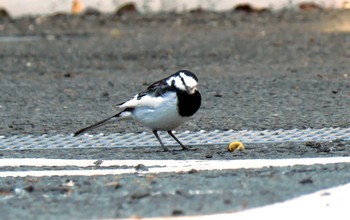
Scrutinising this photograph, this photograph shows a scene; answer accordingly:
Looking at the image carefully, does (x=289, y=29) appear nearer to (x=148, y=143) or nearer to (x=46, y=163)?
Answer: (x=148, y=143)

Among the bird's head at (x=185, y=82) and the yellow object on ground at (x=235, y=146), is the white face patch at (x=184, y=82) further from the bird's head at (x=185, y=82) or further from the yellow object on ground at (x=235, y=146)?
the yellow object on ground at (x=235, y=146)

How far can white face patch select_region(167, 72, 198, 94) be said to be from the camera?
8734mm

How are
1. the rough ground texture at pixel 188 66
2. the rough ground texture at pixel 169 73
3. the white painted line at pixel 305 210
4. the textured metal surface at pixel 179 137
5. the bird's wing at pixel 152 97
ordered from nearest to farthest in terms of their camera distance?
the white painted line at pixel 305 210
the rough ground texture at pixel 169 73
the bird's wing at pixel 152 97
the textured metal surface at pixel 179 137
the rough ground texture at pixel 188 66

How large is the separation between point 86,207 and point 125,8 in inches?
616

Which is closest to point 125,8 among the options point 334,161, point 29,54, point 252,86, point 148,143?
point 29,54

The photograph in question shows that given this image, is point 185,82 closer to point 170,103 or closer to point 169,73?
point 170,103

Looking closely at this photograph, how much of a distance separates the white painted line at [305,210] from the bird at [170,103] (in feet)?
8.30

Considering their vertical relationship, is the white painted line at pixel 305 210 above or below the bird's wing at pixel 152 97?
above

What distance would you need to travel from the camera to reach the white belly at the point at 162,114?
8.72 m

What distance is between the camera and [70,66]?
1509cm

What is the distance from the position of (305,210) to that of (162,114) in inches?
118

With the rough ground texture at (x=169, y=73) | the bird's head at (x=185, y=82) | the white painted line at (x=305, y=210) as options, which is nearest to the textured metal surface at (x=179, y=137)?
the rough ground texture at (x=169, y=73)

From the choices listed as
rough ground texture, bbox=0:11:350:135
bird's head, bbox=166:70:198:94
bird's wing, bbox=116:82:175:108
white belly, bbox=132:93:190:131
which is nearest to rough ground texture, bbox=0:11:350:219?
rough ground texture, bbox=0:11:350:135

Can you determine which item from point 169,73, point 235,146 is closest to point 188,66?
point 169,73
